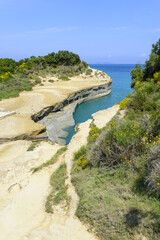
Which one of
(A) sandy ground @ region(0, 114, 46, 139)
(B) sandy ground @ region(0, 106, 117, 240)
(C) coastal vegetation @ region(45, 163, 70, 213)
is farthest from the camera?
(A) sandy ground @ region(0, 114, 46, 139)

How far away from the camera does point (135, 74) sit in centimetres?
2870

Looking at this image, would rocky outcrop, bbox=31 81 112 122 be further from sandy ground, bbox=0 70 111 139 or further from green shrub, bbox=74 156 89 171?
green shrub, bbox=74 156 89 171

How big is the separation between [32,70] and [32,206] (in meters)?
43.5

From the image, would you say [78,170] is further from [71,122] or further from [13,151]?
[71,122]

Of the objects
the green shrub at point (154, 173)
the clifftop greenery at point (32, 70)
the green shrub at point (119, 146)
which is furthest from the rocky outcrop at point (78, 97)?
the green shrub at point (154, 173)

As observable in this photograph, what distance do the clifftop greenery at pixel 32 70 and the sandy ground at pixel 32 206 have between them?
1905cm

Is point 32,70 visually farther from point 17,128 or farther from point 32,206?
point 32,206

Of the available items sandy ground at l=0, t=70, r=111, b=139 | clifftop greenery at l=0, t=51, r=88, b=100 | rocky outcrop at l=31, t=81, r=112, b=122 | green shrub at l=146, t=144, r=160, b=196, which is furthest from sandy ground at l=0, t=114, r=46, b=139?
green shrub at l=146, t=144, r=160, b=196

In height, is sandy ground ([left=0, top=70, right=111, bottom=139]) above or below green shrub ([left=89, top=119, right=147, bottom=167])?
below

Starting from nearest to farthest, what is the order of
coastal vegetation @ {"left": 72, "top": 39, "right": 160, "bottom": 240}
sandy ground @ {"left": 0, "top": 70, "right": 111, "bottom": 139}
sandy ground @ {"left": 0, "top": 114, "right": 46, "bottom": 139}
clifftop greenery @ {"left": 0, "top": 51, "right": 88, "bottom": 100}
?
coastal vegetation @ {"left": 72, "top": 39, "right": 160, "bottom": 240}, sandy ground @ {"left": 0, "top": 114, "right": 46, "bottom": 139}, sandy ground @ {"left": 0, "top": 70, "right": 111, "bottom": 139}, clifftop greenery @ {"left": 0, "top": 51, "right": 88, "bottom": 100}

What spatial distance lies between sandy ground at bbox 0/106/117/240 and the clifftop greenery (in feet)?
62.5

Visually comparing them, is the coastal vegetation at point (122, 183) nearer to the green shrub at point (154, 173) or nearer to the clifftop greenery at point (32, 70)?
the green shrub at point (154, 173)

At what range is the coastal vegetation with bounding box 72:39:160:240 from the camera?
529 cm

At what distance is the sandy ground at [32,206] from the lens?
592 centimetres
